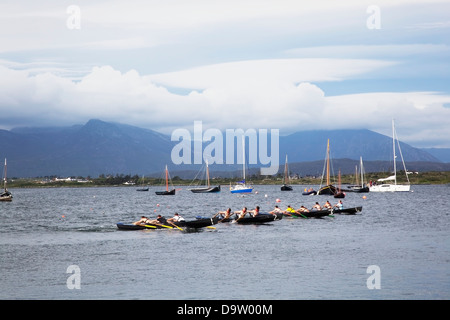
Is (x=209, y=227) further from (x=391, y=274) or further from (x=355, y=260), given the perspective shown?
(x=391, y=274)

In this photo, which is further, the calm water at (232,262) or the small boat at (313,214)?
the small boat at (313,214)

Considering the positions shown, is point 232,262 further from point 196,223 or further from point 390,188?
point 390,188

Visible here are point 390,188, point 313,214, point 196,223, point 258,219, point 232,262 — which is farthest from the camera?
point 390,188

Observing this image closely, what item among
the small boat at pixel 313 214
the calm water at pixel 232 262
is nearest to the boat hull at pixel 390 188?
the small boat at pixel 313 214

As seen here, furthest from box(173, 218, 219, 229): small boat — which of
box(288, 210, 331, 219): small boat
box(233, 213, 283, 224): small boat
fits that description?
box(288, 210, 331, 219): small boat

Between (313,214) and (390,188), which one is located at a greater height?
(390,188)

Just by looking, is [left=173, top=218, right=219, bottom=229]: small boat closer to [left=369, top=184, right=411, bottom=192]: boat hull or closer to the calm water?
the calm water

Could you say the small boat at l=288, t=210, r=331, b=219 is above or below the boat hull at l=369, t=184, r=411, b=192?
below

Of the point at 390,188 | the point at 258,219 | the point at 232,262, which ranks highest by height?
the point at 390,188

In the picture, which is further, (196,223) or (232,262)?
(196,223)

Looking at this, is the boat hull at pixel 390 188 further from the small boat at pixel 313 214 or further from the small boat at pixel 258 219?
the small boat at pixel 258 219

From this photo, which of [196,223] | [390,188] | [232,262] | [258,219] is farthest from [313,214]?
[390,188]

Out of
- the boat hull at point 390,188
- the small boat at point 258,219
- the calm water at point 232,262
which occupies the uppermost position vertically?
the boat hull at point 390,188

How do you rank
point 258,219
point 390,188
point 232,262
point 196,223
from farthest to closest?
1. point 390,188
2. point 258,219
3. point 196,223
4. point 232,262
